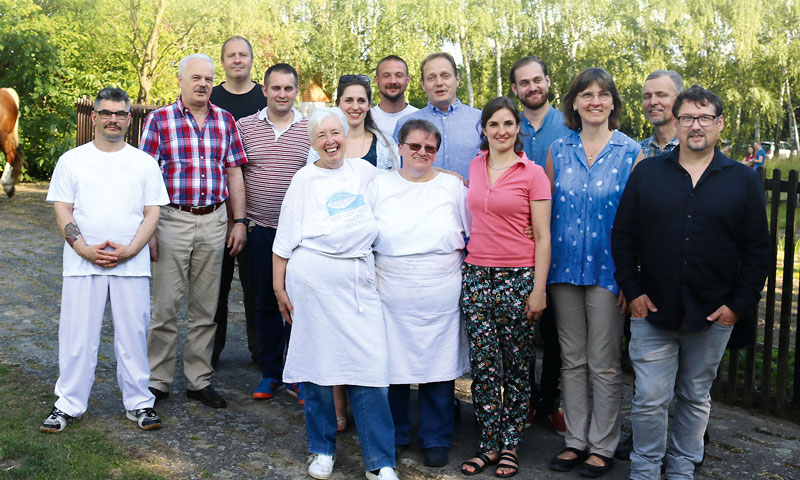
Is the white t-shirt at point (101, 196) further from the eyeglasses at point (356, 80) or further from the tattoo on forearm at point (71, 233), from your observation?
the eyeglasses at point (356, 80)

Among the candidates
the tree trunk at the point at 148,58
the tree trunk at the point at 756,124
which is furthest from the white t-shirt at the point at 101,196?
the tree trunk at the point at 756,124

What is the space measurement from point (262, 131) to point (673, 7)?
3182cm

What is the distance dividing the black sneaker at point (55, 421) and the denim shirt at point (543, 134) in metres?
3.37

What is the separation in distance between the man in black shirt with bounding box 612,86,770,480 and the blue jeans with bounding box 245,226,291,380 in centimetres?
256

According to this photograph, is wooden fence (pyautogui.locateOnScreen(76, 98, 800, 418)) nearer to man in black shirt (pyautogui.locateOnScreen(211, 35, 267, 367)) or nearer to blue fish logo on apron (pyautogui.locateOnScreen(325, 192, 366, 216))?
blue fish logo on apron (pyautogui.locateOnScreen(325, 192, 366, 216))

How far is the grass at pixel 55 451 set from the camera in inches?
153

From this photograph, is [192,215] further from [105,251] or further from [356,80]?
[356,80]

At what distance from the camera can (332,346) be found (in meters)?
4.04

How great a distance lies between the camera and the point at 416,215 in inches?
164

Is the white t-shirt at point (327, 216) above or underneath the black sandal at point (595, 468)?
above

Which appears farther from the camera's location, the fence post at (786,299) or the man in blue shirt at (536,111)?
the fence post at (786,299)

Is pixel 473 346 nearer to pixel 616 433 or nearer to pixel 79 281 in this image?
pixel 616 433

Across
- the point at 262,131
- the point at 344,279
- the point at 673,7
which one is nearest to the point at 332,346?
the point at 344,279

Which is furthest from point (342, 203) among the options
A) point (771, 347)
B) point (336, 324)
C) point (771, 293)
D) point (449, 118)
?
point (771, 347)
